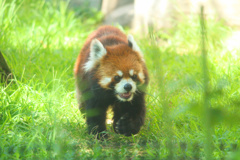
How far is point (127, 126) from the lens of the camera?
3.58 meters

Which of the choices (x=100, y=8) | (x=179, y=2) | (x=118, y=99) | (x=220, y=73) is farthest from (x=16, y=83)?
(x=100, y=8)

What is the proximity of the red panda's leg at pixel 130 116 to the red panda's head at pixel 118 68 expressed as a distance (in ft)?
0.59

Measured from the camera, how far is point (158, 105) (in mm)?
4020

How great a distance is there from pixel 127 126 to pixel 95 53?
98 centimetres

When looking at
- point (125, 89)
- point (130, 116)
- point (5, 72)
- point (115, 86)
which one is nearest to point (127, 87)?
point (125, 89)

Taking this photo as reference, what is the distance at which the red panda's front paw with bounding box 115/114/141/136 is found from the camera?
3582 millimetres

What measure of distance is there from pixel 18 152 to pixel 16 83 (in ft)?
4.99

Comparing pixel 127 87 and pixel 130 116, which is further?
pixel 130 116

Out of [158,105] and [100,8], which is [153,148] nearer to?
[158,105]

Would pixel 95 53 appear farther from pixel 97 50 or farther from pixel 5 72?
pixel 5 72

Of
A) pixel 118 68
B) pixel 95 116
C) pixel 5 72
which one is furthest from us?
pixel 5 72

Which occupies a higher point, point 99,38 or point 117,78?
point 99,38

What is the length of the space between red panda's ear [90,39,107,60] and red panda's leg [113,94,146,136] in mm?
672

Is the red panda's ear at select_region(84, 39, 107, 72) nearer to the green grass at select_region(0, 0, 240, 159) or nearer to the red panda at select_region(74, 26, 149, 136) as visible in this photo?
the red panda at select_region(74, 26, 149, 136)
